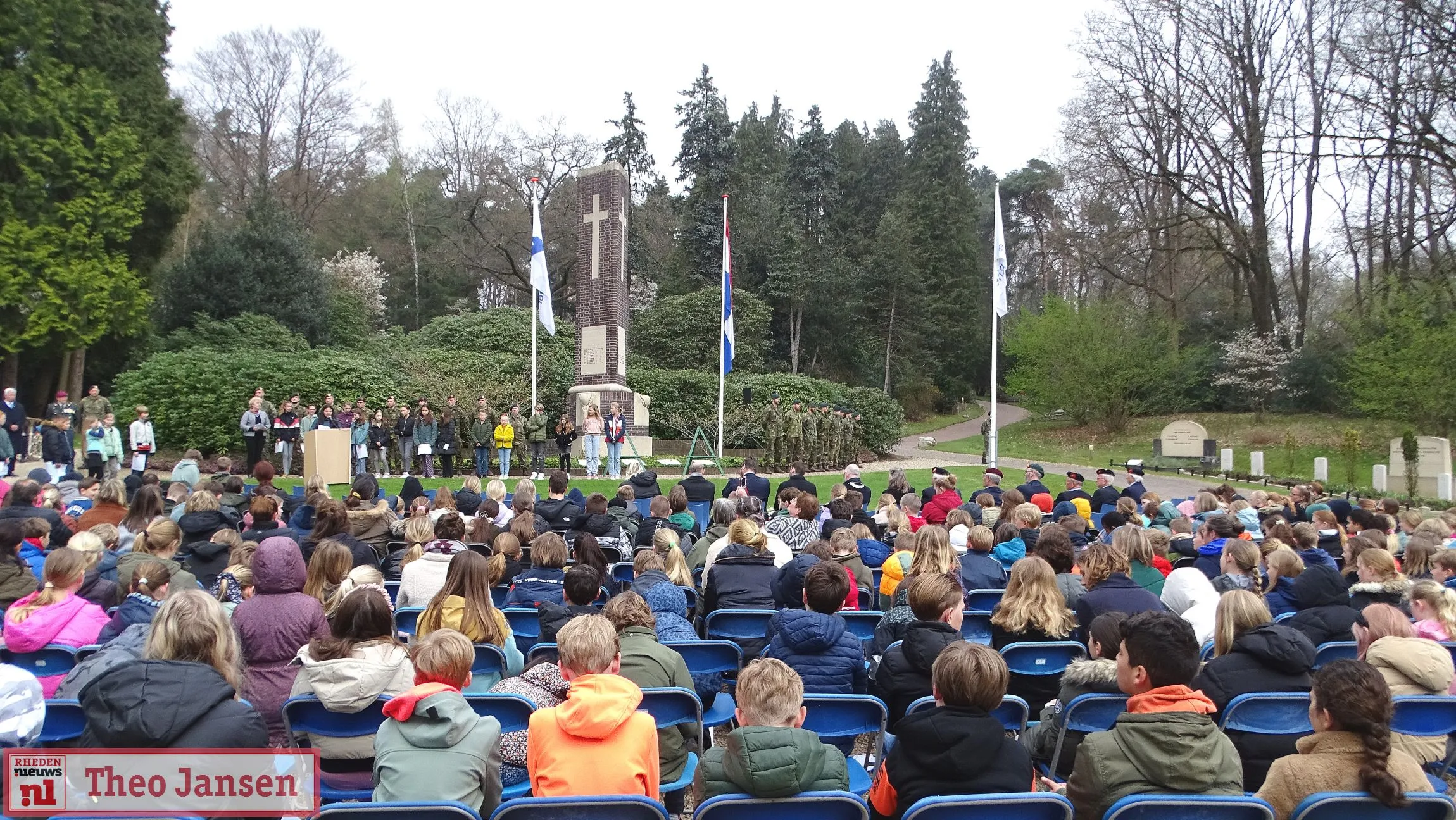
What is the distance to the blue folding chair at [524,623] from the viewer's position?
560cm

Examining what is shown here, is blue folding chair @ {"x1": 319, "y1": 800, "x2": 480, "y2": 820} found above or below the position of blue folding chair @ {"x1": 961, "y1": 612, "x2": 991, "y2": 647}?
above

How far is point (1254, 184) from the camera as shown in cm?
3388

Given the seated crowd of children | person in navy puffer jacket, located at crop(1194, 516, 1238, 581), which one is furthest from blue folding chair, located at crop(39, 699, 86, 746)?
person in navy puffer jacket, located at crop(1194, 516, 1238, 581)

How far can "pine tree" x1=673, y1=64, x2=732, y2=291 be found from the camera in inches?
1671

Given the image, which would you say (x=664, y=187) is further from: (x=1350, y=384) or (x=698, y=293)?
(x=1350, y=384)

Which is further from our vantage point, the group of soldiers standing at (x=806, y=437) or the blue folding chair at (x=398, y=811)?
the group of soldiers standing at (x=806, y=437)

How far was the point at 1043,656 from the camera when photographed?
4668 mm

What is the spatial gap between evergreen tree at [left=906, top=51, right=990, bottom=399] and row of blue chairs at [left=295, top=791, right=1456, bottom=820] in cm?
4503

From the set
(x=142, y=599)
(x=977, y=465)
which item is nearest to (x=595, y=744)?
(x=142, y=599)

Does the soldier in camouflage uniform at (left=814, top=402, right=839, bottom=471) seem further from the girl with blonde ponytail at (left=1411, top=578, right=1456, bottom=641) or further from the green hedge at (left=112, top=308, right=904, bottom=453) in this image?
the girl with blonde ponytail at (left=1411, top=578, right=1456, bottom=641)

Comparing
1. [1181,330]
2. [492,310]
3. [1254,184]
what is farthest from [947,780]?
[1181,330]

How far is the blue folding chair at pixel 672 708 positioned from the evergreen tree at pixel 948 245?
44334mm

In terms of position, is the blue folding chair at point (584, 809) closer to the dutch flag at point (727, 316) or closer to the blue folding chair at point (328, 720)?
the blue folding chair at point (328, 720)

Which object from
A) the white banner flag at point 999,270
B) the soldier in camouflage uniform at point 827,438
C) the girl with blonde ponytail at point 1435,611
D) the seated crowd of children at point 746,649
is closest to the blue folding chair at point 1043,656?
the seated crowd of children at point 746,649
